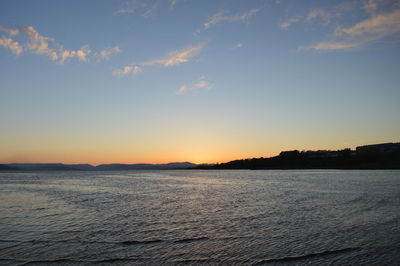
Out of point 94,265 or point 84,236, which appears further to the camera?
point 84,236

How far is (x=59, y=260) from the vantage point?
13102 mm

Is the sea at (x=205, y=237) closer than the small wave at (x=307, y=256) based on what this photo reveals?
No

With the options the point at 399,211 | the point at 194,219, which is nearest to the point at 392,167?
the point at 399,211

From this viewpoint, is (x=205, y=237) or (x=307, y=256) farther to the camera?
(x=205, y=237)

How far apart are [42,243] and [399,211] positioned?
27603 mm

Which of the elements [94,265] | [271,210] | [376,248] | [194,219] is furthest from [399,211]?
[94,265]

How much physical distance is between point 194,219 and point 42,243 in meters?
11.2

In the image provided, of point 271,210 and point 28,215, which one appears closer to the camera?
point 28,215

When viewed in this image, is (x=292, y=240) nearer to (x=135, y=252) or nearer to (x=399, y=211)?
(x=135, y=252)

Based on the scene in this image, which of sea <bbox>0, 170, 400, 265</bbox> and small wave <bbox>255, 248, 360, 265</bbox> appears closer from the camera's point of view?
small wave <bbox>255, 248, 360, 265</bbox>

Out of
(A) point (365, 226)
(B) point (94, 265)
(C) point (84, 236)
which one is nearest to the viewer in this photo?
(B) point (94, 265)

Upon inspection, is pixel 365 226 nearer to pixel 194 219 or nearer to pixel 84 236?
pixel 194 219

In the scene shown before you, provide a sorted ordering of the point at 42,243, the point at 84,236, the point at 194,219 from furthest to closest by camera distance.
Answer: the point at 194,219, the point at 84,236, the point at 42,243

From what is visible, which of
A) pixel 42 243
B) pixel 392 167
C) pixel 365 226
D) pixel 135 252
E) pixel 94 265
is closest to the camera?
pixel 94 265
